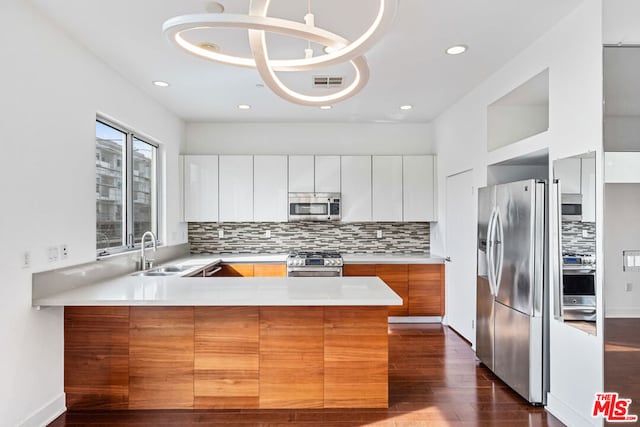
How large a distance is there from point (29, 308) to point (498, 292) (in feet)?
11.3

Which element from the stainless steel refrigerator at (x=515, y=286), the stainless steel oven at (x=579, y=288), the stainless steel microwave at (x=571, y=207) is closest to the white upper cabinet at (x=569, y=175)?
the stainless steel microwave at (x=571, y=207)

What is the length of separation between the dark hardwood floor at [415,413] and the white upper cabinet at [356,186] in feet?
7.30

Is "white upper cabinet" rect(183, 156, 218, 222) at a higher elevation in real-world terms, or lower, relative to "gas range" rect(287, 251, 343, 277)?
higher

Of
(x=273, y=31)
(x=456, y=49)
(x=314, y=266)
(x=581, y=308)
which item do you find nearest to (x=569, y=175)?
(x=581, y=308)

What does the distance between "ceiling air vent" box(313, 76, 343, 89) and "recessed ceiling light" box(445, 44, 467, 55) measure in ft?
3.34

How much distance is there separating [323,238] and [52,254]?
3454mm

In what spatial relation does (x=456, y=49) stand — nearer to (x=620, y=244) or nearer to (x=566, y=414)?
(x=620, y=244)

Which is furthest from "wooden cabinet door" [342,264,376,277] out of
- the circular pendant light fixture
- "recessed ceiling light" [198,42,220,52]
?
the circular pendant light fixture

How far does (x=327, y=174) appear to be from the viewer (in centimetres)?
516

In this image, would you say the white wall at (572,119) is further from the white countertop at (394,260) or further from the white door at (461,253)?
the white countertop at (394,260)

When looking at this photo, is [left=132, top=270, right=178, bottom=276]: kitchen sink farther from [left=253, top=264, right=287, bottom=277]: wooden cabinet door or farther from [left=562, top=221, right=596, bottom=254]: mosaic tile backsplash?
[left=562, top=221, right=596, bottom=254]: mosaic tile backsplash

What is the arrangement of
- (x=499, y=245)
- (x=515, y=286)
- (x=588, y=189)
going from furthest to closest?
1. (x=499, y=245)
2. (x=515, y=286)
3. (x=588, y=189)

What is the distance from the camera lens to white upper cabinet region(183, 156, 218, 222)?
16.7 feet

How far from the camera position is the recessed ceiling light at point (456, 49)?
296cm
